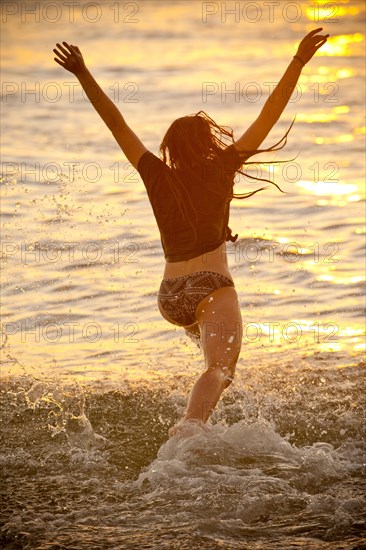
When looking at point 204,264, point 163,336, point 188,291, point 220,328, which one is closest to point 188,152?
point 204,264

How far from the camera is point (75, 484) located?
5.77 meters

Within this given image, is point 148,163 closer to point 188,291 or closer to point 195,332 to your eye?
point 188,291

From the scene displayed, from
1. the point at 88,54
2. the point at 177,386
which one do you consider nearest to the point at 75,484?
the point at 177,386

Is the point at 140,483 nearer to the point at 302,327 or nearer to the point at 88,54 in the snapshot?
the point at 302,327

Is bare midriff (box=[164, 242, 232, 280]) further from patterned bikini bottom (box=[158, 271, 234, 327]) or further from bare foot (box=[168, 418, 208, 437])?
bare foot (box=[168, 418, 208, 437])

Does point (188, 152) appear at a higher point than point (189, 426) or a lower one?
higher

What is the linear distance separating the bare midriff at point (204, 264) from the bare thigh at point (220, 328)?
12 cm

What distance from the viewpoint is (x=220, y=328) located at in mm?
5742

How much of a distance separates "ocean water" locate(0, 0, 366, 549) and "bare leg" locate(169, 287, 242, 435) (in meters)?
0.14

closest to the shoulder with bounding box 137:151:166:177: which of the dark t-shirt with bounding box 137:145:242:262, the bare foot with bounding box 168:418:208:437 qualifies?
the dark t-shirt with bounding box 137:145:242:262

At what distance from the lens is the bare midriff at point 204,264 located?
5.89 metres

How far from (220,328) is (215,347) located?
0.10 m

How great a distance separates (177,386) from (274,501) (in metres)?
2.06

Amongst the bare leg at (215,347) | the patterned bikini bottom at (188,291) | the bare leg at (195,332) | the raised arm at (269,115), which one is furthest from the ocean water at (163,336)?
the raised arm at (269,115)
